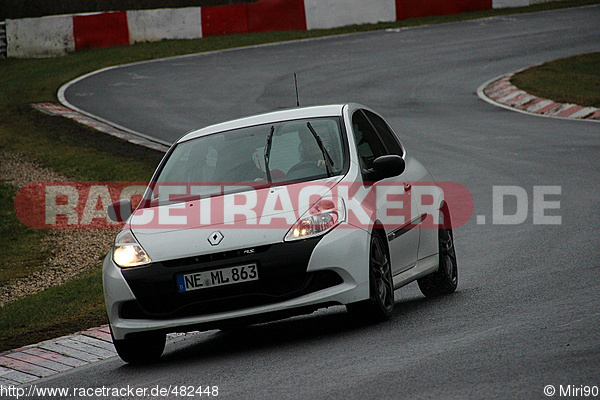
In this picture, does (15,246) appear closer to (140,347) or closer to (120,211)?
(120,211)

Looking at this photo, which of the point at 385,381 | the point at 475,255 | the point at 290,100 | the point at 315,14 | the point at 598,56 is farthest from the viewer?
the point at 315,14

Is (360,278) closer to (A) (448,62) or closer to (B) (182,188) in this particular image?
(B) (182,188)

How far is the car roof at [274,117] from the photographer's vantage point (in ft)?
25.9

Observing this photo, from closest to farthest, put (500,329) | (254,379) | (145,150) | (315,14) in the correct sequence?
1. (254,379)
2. (500,329)
3. (145,150)
4. (315,14)

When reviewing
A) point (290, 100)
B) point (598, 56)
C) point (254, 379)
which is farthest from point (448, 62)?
point (254, 379)

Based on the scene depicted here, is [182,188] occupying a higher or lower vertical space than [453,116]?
higher

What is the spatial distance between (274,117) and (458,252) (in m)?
3.48

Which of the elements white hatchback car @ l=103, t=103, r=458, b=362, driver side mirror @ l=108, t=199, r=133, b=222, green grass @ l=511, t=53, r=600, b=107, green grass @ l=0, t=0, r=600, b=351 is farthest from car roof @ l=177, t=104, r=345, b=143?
green grass @ l=511, t=53, r=600, b=107

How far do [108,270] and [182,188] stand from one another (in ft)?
3.23

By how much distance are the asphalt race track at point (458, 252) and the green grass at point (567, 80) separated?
1007 mm

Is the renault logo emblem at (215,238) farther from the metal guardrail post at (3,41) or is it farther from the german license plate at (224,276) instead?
the metal guardrail post at (3,41)

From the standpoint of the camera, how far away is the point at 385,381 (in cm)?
540

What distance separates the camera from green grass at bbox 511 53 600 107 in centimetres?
2159

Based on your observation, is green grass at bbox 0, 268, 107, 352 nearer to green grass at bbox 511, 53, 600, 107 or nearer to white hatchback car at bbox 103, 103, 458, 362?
white hatchback car at bbox 103, 103, 458, 362
